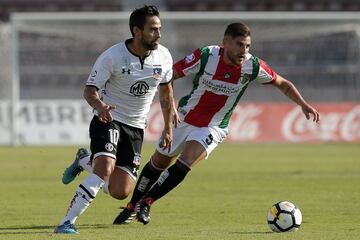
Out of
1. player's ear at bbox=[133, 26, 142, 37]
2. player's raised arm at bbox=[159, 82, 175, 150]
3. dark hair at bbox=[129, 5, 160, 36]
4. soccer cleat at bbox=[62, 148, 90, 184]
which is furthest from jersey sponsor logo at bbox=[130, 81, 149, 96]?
soccer cleat at bbox=[62, 148, 90, 184]

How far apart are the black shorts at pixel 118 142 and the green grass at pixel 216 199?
0.71 m

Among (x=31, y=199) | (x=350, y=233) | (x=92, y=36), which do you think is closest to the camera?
(x=350, y=233)

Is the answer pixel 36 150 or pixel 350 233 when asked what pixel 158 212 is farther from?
pixel 36 150

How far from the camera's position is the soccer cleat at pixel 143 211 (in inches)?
416

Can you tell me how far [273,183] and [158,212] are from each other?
488 centimetres

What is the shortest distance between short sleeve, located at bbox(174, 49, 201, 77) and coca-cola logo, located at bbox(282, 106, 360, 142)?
18957 mm

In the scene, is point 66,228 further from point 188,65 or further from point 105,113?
point 188,65

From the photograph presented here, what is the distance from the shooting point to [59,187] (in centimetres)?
1611

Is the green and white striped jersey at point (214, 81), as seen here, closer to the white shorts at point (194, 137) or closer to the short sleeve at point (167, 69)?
the white shorts at point (194, 137)

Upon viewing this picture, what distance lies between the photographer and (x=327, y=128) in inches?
1191

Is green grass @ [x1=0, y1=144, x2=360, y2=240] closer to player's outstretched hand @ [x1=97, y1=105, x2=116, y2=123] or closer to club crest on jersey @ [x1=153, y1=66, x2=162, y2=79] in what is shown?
player's outstretched hand @ [x1=97, y1=105, x2=116, y2=123]

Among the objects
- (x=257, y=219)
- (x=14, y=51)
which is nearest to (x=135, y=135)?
(x=257, y=219)

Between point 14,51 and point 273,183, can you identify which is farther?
point 14,51

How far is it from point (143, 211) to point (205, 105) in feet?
4.94
